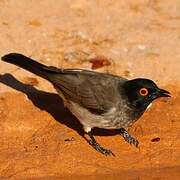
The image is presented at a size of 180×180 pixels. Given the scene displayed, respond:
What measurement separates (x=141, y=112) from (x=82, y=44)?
208 centimetres

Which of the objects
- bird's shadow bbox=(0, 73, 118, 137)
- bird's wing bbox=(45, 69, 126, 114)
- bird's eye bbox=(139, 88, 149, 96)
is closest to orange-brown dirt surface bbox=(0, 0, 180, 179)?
bird's shadow bbox=(0, 73, 118, 137)

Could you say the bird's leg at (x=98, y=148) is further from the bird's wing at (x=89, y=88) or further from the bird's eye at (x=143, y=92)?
the bird's eye at (x=143, y=92)

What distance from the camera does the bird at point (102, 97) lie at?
8.27 metres

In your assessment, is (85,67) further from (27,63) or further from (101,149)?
(101,149)

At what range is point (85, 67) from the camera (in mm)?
9766

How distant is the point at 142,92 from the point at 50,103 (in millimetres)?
1470

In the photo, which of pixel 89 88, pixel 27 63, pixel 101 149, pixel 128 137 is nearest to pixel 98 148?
pixel 101 149

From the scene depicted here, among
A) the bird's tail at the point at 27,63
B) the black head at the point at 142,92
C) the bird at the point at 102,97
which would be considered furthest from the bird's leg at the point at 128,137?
the bird's tail at the point at 27,63

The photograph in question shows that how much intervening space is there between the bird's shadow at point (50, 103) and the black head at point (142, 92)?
30.1 inches

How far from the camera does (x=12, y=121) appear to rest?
8812mm

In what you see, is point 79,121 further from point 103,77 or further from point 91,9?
point 91,9

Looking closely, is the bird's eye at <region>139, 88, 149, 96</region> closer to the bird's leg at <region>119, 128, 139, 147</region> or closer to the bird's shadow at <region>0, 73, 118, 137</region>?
the bird's leg at <region>119, 128, 139, 147</region>

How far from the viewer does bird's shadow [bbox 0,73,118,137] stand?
897cm

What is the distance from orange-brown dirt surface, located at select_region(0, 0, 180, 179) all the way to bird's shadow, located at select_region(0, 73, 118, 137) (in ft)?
0.04
